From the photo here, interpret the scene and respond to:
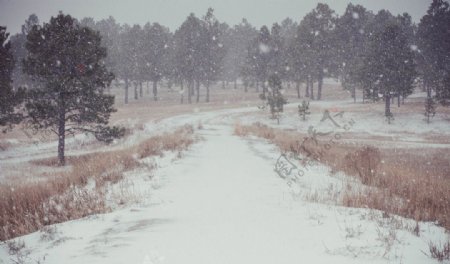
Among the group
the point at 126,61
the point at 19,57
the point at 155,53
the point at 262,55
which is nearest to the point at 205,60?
the point at 155,53

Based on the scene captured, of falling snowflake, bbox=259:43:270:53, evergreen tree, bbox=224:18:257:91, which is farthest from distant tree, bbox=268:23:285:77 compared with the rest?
evergreen tree, bbox=224:18:257:91

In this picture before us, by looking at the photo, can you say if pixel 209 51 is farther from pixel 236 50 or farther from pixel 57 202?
pixel 57 202

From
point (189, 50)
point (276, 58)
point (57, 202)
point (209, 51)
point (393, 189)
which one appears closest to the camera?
point (57, 202)

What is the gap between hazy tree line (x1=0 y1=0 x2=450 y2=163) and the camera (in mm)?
18797

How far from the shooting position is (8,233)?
5793mm

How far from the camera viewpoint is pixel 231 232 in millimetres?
4719

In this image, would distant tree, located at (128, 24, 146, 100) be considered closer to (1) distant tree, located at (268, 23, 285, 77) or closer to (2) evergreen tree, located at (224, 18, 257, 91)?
(1) distant tree, located at (268, 23, 285, 77)

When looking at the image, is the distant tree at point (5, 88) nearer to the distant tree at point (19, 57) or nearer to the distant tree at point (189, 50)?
the distant tree at point (19, 57)

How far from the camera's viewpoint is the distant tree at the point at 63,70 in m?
18.4

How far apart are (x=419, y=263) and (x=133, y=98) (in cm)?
6483

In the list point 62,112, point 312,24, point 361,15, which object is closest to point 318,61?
point 312,24

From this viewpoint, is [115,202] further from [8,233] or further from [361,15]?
[361,15]

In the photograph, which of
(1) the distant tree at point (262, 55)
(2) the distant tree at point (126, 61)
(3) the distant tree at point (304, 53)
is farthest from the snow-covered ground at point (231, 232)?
(2) the distant tree at point (126, 61)

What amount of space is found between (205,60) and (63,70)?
38.8 m
